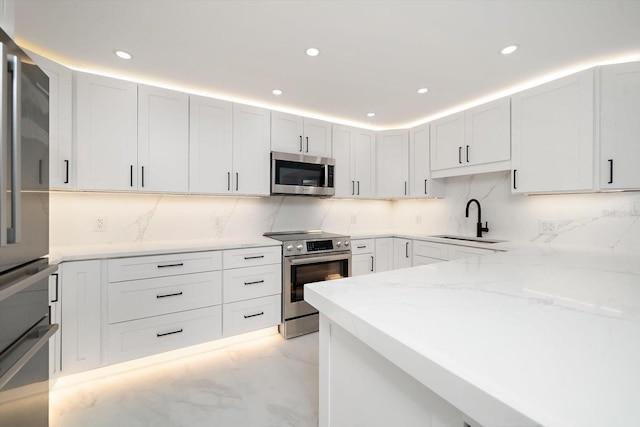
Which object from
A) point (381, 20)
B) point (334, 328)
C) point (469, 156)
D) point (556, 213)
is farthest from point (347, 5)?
point (556, 213)

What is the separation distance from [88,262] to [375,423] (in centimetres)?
213

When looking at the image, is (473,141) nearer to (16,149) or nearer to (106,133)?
(16,149)

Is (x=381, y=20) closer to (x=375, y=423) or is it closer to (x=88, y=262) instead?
(x=375, y=423)

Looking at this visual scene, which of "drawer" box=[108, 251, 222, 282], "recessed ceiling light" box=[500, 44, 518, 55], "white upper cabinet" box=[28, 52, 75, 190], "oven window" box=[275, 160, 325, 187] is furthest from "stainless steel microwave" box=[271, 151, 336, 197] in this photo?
"recessed ceiling light" box=[500, 44, 518, 55]

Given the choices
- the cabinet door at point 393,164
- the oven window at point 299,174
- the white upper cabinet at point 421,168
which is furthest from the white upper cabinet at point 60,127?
the white upper cabinet at point 421,168

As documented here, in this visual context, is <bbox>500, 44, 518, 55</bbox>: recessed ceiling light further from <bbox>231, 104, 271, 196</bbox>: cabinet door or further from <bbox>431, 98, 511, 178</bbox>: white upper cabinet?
<bbox>231, 104, 271, 196</bbox>: cabinet door

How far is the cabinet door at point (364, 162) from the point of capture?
3.37 m

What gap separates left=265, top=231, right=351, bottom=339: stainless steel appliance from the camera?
102 inches

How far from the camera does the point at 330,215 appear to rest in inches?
140

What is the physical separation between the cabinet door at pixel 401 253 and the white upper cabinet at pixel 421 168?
64 centimetres

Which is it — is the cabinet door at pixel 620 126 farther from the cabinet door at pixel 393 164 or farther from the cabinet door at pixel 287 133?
the cabinet door at pixel 287 133

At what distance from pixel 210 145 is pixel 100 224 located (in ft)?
3.90

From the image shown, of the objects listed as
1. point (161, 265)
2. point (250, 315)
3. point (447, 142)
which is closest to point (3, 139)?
point (161, 265)

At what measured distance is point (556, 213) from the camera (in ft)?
7.95
